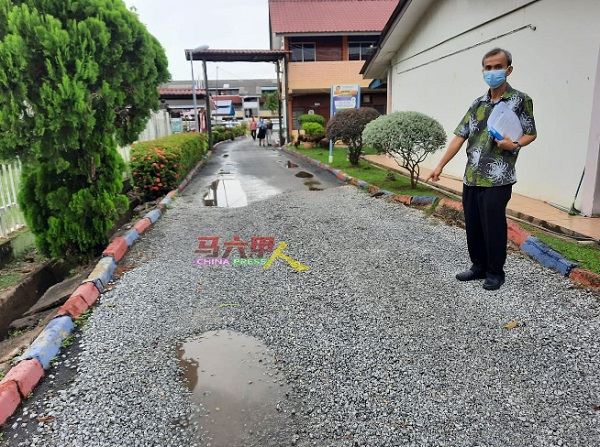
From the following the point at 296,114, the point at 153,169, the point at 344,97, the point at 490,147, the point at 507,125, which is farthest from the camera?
the point at 296,114

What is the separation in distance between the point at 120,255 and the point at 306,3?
2611cm

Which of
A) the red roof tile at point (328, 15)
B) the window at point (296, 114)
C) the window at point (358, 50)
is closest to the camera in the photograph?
the red roof tile at point (328, 15)

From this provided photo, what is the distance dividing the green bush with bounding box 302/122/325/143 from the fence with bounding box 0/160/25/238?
A: 56.0 feet

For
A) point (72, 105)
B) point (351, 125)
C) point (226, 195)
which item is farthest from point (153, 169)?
point (351, 125)

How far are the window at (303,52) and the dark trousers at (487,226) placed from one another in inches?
966

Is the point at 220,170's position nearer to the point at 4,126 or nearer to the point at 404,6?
the point at 404,6

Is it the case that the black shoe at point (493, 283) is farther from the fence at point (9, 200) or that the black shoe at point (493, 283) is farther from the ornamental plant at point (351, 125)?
the ornamental plant at point (351, 125)

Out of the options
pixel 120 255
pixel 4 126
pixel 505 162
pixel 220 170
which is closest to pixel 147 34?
pixel 4 126

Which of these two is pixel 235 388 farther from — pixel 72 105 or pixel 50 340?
pixel 72 105

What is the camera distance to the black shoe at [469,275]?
4.19m

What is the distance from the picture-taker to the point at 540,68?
7066mm

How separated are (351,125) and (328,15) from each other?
17029 millimetres

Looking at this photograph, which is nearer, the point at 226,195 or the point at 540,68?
the point at 540,68

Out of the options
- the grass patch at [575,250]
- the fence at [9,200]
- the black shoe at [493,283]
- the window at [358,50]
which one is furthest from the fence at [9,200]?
the window at [358,50]
